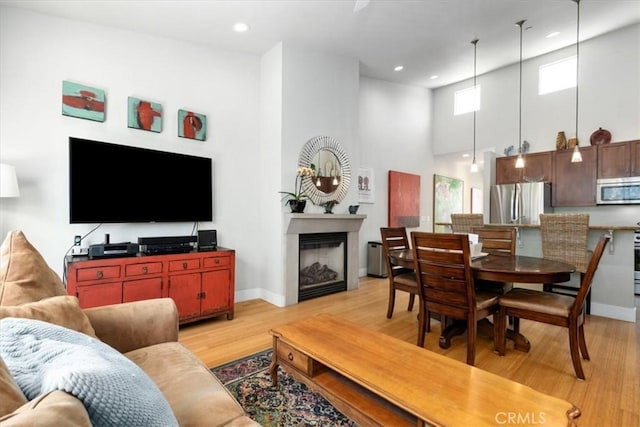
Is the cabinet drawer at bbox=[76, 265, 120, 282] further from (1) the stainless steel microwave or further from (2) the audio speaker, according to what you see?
(1) the stainless steel microwave

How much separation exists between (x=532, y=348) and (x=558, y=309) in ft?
2.19

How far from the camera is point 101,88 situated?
10.3 feet

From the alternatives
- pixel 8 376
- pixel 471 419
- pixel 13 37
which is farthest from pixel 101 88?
pixel 471 419

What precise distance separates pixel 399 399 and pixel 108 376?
1.00 meters

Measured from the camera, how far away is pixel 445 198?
23.9 ft

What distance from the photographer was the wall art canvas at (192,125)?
142 inches

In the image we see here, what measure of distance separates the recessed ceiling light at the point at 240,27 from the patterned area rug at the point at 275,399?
350 centimetres

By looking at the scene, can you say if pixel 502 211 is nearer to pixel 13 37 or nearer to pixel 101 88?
pixel 101 88

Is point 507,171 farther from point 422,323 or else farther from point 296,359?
point 296,359

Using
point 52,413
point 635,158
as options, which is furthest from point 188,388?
point 635,158

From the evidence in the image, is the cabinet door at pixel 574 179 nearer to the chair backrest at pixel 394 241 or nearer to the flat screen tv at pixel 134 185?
the chair backrest at pixel 394 241

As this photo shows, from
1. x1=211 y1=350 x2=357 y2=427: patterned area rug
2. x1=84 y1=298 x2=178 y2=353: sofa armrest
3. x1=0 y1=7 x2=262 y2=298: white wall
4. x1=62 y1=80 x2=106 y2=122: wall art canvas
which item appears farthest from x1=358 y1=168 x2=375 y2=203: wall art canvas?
x1=84 y1=298 x2=178 y2=353: sofa armrest

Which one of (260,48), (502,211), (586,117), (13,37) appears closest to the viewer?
(13,37)

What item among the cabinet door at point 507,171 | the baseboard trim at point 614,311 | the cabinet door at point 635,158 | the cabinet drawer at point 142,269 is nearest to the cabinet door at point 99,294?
the cabinet drawer at point 142,269
